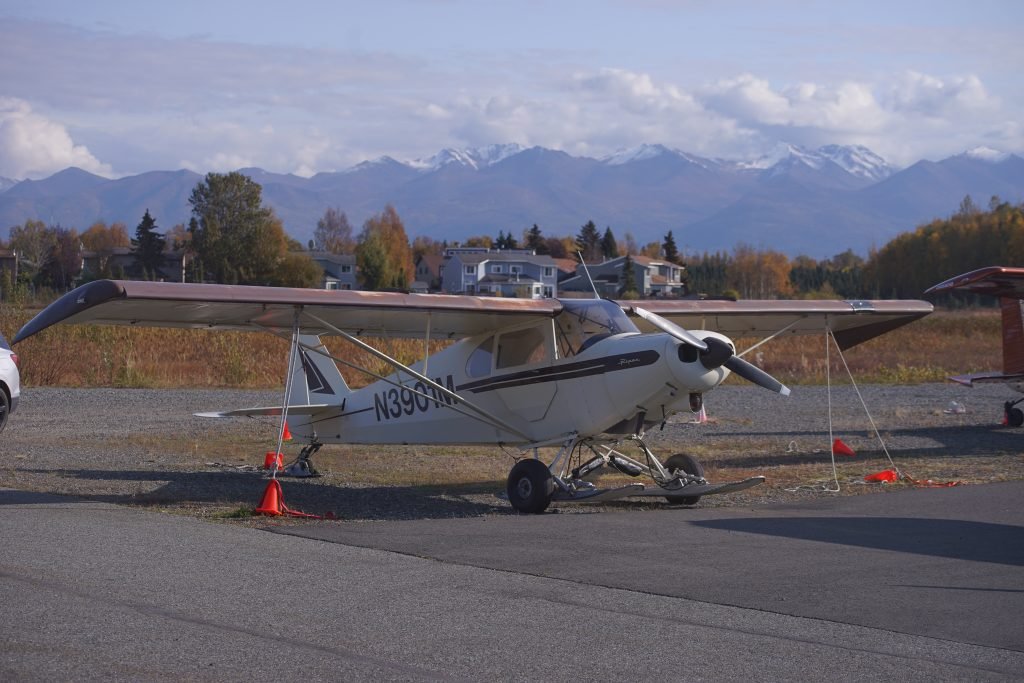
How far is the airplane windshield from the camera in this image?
12859 mm

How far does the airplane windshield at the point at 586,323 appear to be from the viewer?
12859 millimetres

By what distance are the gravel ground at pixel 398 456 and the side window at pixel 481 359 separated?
5.12ft

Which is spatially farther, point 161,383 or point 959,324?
point 959,324

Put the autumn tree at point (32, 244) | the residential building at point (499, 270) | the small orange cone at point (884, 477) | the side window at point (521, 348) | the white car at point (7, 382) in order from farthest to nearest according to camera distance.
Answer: the residential building at point (499, 270), the autumn tree at point (32, 244), the white car at point (7, 382), the small orange cone at point (884, 477), the side window at point (521, 348)

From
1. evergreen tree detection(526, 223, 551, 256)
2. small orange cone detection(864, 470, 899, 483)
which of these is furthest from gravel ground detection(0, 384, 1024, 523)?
evergreen tree detection(526, 223, 551, 256)

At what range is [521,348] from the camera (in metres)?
13.8

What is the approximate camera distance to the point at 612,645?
6438mm

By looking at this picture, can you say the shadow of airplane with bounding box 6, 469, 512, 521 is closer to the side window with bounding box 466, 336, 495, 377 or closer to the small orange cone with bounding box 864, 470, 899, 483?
the side window with bounding box 466, 336, 495, 377

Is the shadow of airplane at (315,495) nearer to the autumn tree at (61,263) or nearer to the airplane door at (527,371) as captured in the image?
the airplane door at (527,371)

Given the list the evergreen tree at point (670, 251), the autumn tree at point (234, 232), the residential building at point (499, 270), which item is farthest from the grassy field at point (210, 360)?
the evergreen tree at point (670, 251)

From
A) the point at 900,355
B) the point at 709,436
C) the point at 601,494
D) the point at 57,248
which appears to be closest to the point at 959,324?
the point at 900,355

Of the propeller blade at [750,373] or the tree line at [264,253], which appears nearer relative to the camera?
the propeller blade at [750,373]

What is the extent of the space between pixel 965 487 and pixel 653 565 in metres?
6.88

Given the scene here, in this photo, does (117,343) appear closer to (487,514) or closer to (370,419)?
(370,419)
